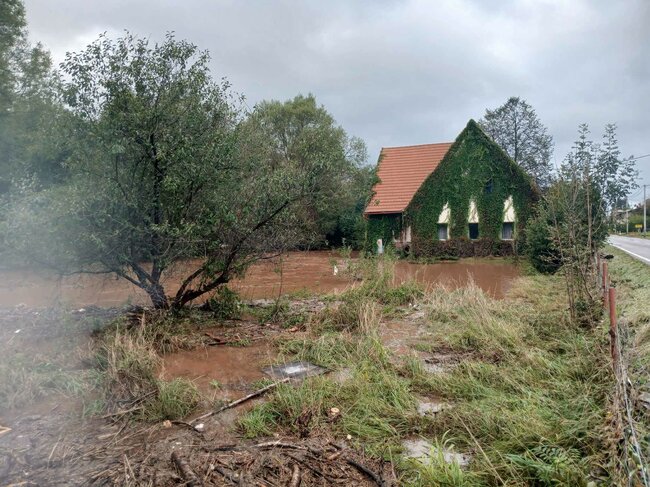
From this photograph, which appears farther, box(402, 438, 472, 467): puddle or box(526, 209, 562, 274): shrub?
box(526, 209, 562, 274): shrub

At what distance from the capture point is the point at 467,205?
2408 cm

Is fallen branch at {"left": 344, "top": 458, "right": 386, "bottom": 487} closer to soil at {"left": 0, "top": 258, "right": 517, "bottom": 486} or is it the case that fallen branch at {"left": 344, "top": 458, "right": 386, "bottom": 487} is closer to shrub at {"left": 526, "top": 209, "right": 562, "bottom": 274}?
soil at {"left": 0, "top": 258, "right": 517, "bottom": 486}

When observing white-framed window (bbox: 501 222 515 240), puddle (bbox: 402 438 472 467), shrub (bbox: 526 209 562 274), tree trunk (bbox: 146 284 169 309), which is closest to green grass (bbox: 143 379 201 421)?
puddle (bbox: 402 438 472 467)

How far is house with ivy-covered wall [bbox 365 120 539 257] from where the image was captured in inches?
928

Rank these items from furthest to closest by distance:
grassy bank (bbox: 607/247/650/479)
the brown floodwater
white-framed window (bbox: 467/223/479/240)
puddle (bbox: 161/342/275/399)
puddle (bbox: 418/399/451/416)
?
1. white-framed window (bbox: 467/223/479/240)
2. the brown floodwater
3. puddle (bbox: 161/342/275/399)
4. puddle (bbox: 418/399/451/416)
5. grassy bank (bbox: 607/247/650/479)

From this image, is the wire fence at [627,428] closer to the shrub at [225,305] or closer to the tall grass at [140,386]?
the tall grass at [140,386]

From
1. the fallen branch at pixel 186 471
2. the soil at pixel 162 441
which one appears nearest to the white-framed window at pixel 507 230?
the soil at pixel 162 441

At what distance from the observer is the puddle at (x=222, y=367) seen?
596 centimetres

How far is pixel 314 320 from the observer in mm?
8898

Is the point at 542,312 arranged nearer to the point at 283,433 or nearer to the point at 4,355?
the point at 283,433

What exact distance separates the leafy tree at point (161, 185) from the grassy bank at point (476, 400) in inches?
104

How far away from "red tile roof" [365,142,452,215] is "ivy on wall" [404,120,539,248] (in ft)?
2.83

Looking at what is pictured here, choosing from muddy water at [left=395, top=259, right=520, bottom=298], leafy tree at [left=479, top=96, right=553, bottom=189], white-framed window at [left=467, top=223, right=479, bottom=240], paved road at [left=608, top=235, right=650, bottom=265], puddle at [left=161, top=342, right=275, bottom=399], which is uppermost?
leafy tree at [left=479, top=96, right=553, bottom=189]

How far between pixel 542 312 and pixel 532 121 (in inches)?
1446
